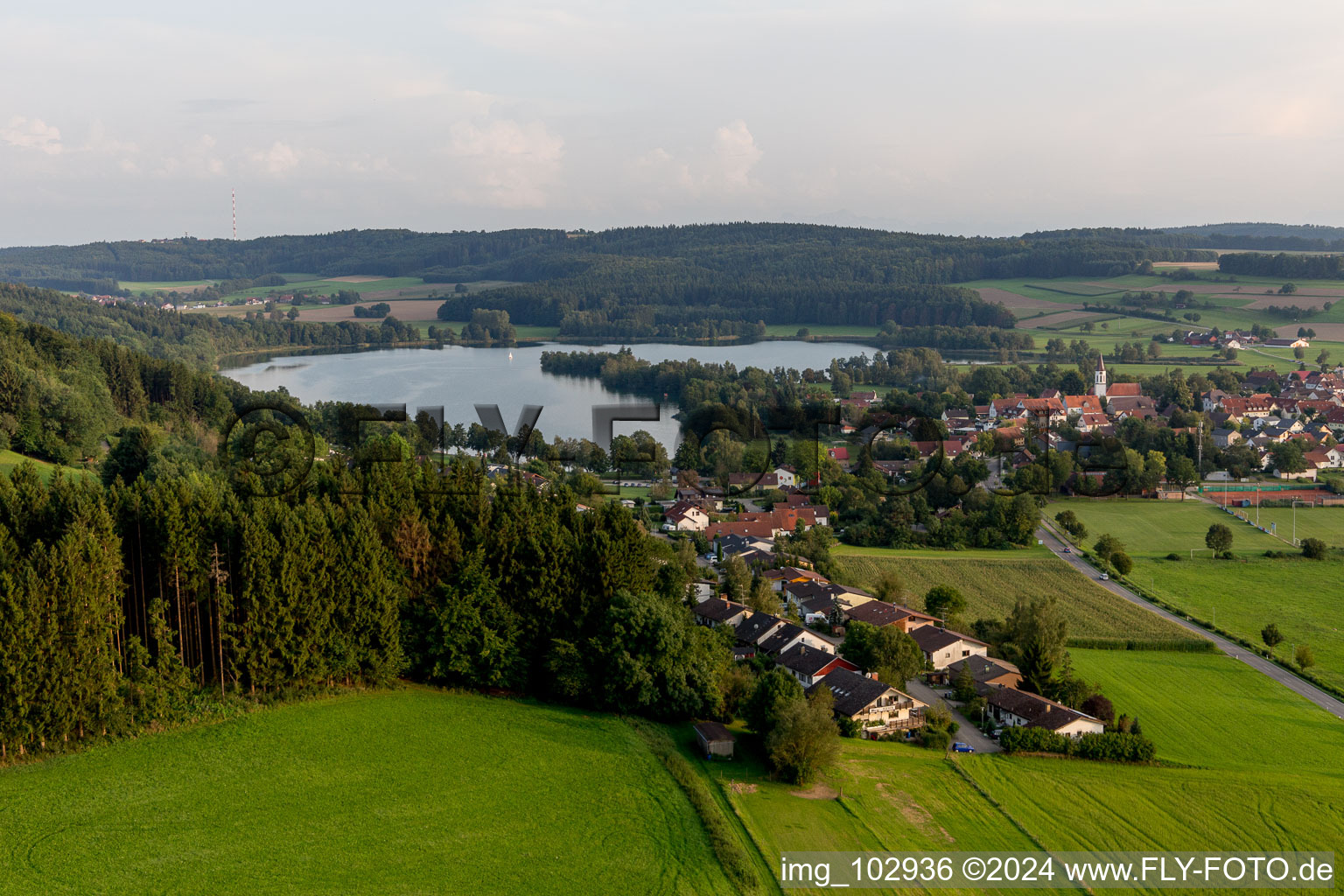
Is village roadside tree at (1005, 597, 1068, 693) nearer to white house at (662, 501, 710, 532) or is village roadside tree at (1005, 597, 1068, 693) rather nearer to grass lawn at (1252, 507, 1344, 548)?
white house at (662, 501, 710, 532)

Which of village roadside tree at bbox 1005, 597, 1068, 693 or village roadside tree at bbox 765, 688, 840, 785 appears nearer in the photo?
village roadside tree at bbox 765, 688, 840, 785

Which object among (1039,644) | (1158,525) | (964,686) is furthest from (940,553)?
(964,686)

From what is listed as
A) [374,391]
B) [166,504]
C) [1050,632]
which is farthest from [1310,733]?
[374,391]

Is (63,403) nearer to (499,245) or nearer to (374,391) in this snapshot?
(374,391)

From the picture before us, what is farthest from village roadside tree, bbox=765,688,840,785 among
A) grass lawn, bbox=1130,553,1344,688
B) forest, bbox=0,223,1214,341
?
forest, bbox=0,223,1214,341

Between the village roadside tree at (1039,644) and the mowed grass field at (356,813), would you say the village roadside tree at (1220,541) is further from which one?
the mowed grass field at (356,813)

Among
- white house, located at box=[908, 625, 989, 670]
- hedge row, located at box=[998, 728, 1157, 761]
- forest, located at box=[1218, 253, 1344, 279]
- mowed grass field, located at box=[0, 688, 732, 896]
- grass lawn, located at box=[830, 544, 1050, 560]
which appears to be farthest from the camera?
forest, located at box=[1218, 253, 1344, 279]

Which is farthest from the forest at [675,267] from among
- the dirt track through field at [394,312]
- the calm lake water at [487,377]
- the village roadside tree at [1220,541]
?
the village roadside tree at [1220,541]
